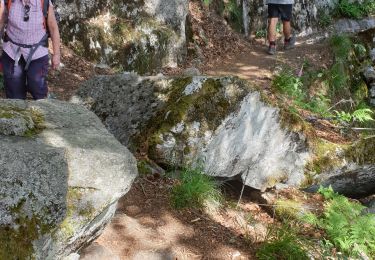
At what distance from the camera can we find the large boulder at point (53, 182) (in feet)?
8.04

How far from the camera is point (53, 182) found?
2650 millimetres

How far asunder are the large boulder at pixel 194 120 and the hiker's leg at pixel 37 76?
84cm

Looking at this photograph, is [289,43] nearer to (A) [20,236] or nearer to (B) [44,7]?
(B) [44,7]

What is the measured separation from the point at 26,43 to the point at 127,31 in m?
5.06

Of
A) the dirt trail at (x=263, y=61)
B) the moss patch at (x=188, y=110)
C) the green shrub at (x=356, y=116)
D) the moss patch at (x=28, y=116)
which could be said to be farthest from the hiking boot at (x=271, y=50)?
the moss patch at (x=28, y=116)

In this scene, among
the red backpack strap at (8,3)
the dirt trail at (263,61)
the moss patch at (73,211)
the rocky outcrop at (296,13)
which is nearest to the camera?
the moss patch at (73,211)

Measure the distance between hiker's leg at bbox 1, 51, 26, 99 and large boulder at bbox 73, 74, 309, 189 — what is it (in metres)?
0.96

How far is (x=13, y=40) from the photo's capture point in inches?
172

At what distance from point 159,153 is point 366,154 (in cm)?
361

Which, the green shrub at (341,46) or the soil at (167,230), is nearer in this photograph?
the soil at (167,230)

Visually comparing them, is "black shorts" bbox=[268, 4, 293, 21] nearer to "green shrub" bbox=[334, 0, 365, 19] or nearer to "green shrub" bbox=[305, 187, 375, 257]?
"green shrub" bbox=[334, 0, 365, 19]

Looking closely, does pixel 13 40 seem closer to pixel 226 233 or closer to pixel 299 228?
pixel 226 233

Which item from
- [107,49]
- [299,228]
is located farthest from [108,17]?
[299,228]

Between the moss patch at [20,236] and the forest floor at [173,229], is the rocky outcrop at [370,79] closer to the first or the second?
the forest floor at [173,229]
